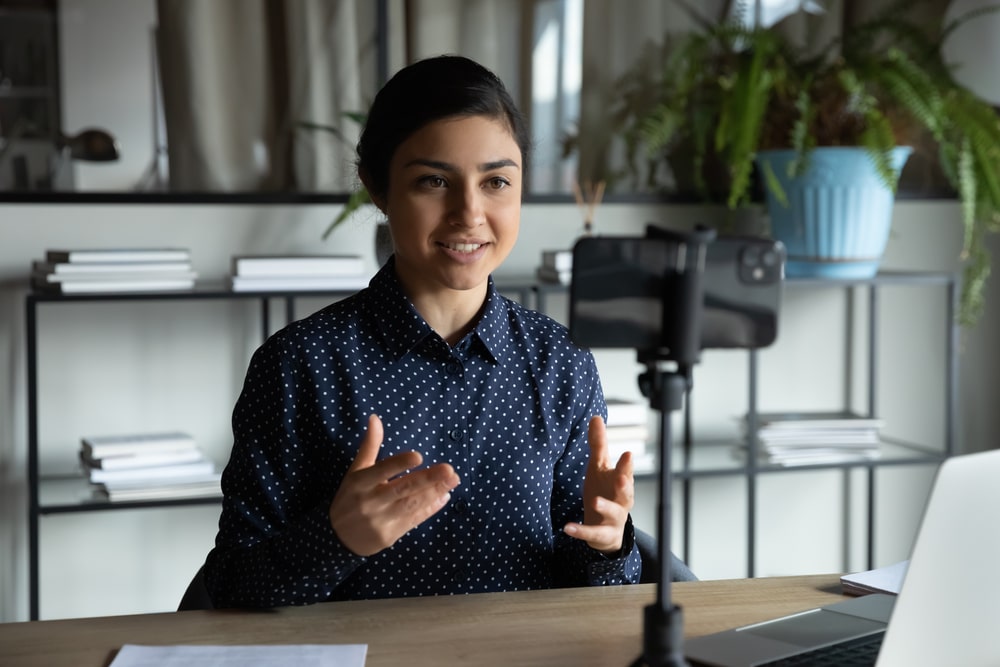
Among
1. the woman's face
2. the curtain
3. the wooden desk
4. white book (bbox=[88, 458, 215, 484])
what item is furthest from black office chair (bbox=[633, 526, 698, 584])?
the curtain

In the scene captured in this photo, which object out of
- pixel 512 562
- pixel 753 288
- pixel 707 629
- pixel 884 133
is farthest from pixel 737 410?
pixel 753 288

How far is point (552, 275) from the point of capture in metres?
2.80

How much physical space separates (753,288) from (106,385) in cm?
217

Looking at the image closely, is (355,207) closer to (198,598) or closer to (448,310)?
(448,310)

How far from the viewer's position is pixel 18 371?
2.69 meters

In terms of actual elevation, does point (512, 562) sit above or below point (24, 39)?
below

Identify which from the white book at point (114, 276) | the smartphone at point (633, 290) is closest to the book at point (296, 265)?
the white book at point (114, 276)

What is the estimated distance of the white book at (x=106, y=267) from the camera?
2.46m

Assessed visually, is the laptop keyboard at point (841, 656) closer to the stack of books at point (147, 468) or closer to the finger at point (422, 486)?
the finger at point (422, 486)

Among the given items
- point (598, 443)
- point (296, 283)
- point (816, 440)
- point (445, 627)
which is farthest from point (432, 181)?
point (816, 440)

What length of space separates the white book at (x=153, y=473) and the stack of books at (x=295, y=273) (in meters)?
0.39

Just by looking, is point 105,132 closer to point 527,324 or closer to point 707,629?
point 527,324

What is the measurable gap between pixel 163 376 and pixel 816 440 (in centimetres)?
158

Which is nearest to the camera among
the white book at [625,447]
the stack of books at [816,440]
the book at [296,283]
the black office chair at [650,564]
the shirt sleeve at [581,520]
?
the shirt sleeve at [581,520]
